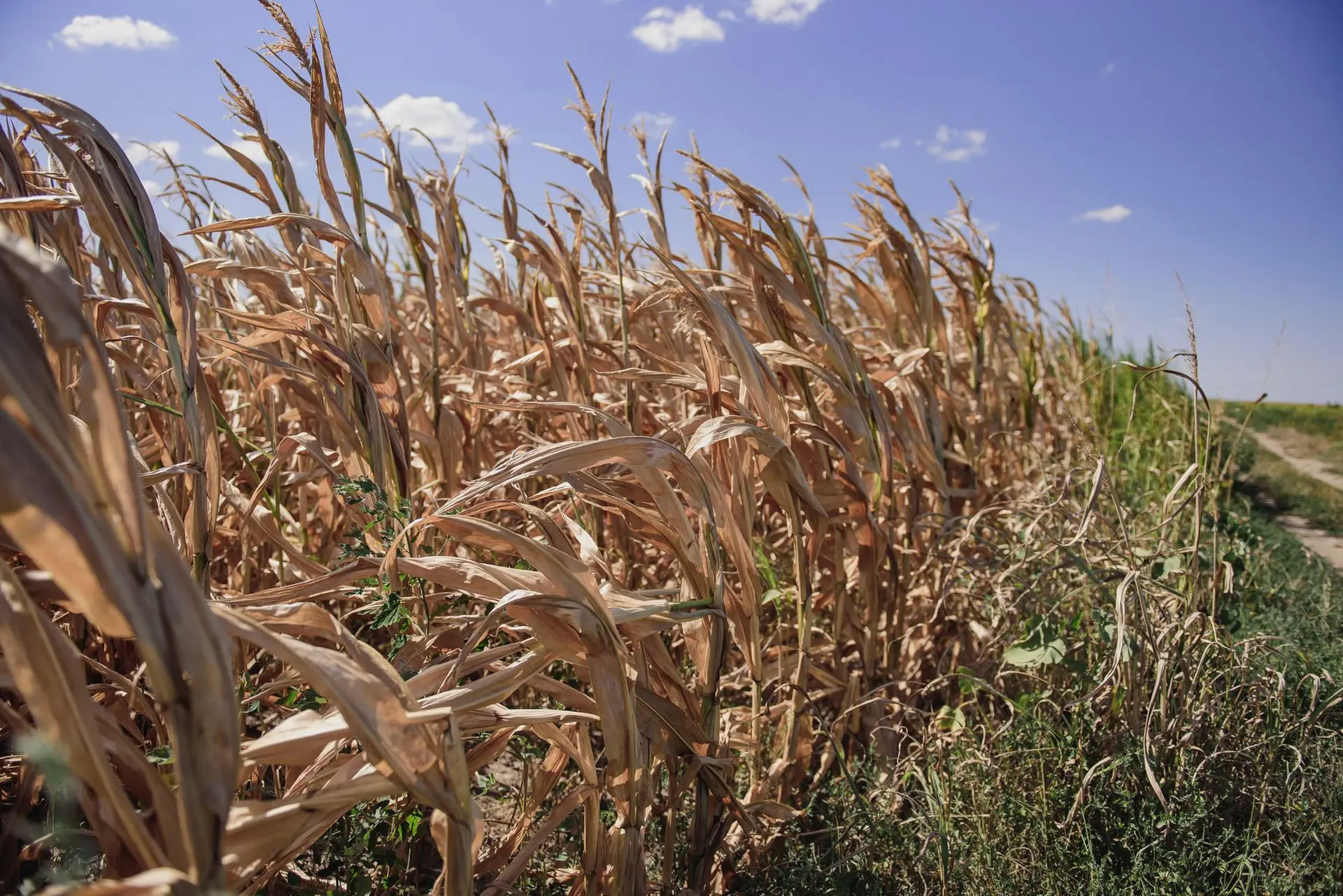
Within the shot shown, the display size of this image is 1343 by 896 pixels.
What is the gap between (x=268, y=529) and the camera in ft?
4.95

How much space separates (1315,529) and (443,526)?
6338 mm

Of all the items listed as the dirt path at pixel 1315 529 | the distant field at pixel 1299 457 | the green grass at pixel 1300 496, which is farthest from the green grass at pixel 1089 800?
the green grass at pixel 1300 496

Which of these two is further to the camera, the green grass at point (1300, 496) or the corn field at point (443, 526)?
the green grass at point (1300, 496)

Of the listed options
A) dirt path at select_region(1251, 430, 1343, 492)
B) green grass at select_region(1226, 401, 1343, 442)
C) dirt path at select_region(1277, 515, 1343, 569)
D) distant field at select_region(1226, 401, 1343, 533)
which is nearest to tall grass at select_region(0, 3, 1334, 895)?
distant field at select_region(1226, 401, 1343, 533)

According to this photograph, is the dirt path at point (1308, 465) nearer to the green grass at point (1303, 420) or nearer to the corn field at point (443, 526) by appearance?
the green grass at point (1303, 420)

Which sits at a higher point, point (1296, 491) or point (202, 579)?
point (202, 579)

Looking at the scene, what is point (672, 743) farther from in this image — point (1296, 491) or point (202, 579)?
point (1296, 491)

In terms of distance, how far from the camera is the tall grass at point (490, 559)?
2.08 ft

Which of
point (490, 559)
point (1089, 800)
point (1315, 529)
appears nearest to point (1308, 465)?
point (1315, 529)

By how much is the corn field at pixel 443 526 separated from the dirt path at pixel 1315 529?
2998 mm

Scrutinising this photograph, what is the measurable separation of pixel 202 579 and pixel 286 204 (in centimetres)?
83

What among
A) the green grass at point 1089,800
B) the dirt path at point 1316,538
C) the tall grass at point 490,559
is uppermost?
the tall grass at point 490,559

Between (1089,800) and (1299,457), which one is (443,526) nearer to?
(1089,800)

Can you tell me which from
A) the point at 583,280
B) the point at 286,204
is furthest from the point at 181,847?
the point at 583,280
